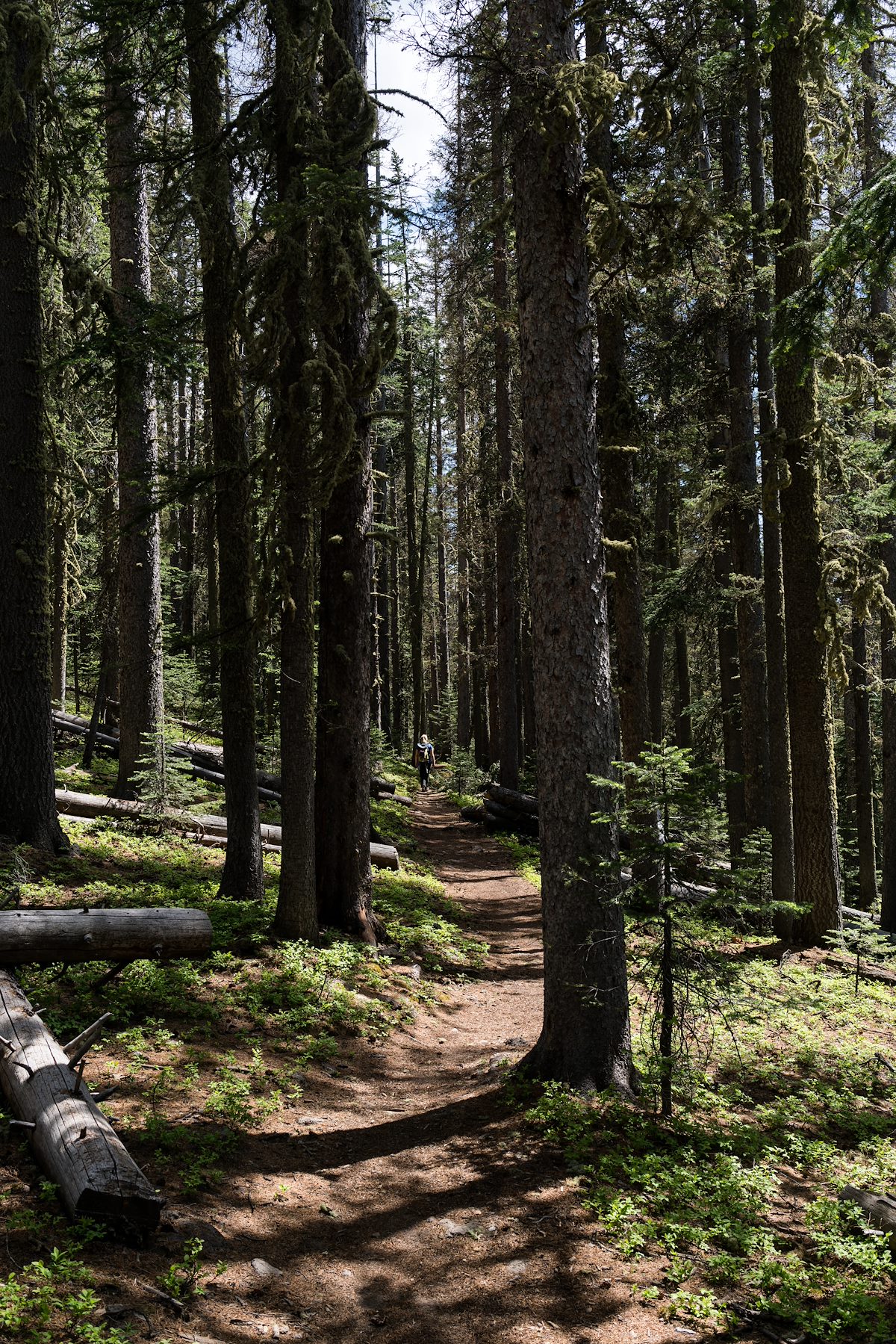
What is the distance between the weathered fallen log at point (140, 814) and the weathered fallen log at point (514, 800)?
8022mm

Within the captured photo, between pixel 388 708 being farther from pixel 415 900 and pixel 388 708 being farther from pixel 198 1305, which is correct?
pixel 198 1305

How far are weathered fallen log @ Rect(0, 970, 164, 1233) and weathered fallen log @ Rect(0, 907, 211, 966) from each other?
1.16 meters

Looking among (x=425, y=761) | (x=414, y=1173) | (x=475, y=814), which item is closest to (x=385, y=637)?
(x=425, y=761)

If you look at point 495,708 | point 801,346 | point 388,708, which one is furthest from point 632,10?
point 388,708

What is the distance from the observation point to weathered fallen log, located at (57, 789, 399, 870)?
39.8 ft

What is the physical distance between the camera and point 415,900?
1234cm

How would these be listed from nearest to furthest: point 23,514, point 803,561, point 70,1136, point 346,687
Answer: point 70,1136 < point 23,514 < point 346,687 < point 803,561

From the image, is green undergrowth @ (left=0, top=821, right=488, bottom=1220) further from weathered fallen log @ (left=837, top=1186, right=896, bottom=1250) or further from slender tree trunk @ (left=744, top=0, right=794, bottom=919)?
slender tree trunk @ (left=744, top=0, right=794, bottom=919)

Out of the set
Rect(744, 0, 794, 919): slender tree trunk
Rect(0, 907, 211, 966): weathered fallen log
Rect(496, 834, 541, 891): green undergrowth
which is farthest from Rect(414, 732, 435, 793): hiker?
Rect(0, 907, 211, 966): weathered fallen log

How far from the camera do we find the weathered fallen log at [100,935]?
20.7 ft

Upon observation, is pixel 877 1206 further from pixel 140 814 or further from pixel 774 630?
pixel 140 814

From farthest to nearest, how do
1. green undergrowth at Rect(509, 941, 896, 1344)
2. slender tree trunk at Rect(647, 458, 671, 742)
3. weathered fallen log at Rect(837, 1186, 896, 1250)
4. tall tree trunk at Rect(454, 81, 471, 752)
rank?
1. tall tree trunk at Rect(454, 81, 471, 752)
2. slender tree trunk at Rect(647, 458, 671, 742)
3. weathered fallen log at Rect(837, 1186, 896, 1250)
4. green undergrowth at Rect(509, 941, 896, 1344)

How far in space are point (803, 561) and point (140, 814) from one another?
9869 millimetres

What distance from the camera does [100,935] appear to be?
6.57m
